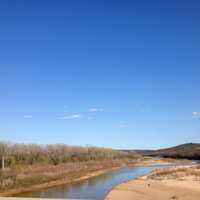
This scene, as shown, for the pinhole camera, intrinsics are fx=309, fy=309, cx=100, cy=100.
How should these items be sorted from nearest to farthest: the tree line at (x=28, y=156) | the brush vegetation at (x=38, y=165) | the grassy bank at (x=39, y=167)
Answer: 1. the grassy bank at (x=39, y=167)
2. the brush vegetation at (x=38, y=165)
3. the tree line at (x=28, y=156)

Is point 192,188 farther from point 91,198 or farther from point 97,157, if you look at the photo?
point 97,157

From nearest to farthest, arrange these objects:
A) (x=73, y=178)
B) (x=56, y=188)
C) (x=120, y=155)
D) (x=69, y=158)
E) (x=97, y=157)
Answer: (x=56, y=188) < (x=73, y=178) < (x=69, y=158) < (x=97, y=157) < (x=120, y=155)

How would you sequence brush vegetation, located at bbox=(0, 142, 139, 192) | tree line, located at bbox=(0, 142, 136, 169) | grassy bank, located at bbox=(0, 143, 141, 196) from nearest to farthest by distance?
1. grassy bank, located at bbox=(0, 143, 141, 196)
2. brush vegetation, located at bbox=(0, 142, 139, 192)
3. tree line, located at bbox=(0, 142, 136, 169)

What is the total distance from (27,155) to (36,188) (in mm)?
28542

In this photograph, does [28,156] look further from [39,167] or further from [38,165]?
[39,167]

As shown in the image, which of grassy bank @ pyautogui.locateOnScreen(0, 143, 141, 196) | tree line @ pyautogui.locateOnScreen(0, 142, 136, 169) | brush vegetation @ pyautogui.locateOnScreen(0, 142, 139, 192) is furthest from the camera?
tree line @ pyautogui.locateOnScreen(0, 142, 136, 169)

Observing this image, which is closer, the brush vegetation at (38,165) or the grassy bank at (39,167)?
the grassy bank at (39,167)

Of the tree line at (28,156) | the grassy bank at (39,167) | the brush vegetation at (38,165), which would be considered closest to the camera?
the grassy bank at (39,167)

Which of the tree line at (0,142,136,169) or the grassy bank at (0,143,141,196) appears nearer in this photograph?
the grassy bank at (0,143,141,196)

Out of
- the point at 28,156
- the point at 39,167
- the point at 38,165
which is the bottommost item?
the point at 39,167

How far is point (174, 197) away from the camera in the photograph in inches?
887

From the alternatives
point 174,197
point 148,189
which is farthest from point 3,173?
point 174,197

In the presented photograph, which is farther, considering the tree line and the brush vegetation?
the tree line

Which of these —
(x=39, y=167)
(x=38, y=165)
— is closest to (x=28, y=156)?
(x=38, y=165)
